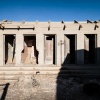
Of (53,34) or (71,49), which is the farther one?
(71,49)

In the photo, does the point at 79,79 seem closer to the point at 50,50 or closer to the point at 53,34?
the point at 50,50

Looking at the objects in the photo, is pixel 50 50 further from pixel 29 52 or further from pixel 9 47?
pixel 9 47

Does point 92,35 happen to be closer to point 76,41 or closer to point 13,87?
point 76,41

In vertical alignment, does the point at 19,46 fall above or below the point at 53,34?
below

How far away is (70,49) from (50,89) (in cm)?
596

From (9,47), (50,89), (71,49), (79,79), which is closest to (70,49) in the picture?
(71,49)

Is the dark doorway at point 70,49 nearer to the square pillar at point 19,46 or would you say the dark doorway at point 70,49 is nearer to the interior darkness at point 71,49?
the interior darkness at point 71,49

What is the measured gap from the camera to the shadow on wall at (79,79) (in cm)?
1141

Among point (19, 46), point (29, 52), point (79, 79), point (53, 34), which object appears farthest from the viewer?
point (29, 52)

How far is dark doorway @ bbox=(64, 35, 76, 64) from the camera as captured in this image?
16844mm

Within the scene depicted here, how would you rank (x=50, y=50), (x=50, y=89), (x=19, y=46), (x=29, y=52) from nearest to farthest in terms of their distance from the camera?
(x=50, y=89), (x=19, y=46), (x=50, y=50), (x=29, y=52)

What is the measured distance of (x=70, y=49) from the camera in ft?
57.4

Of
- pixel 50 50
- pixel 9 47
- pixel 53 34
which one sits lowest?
pixel 50 50

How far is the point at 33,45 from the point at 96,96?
8521 millimetres
